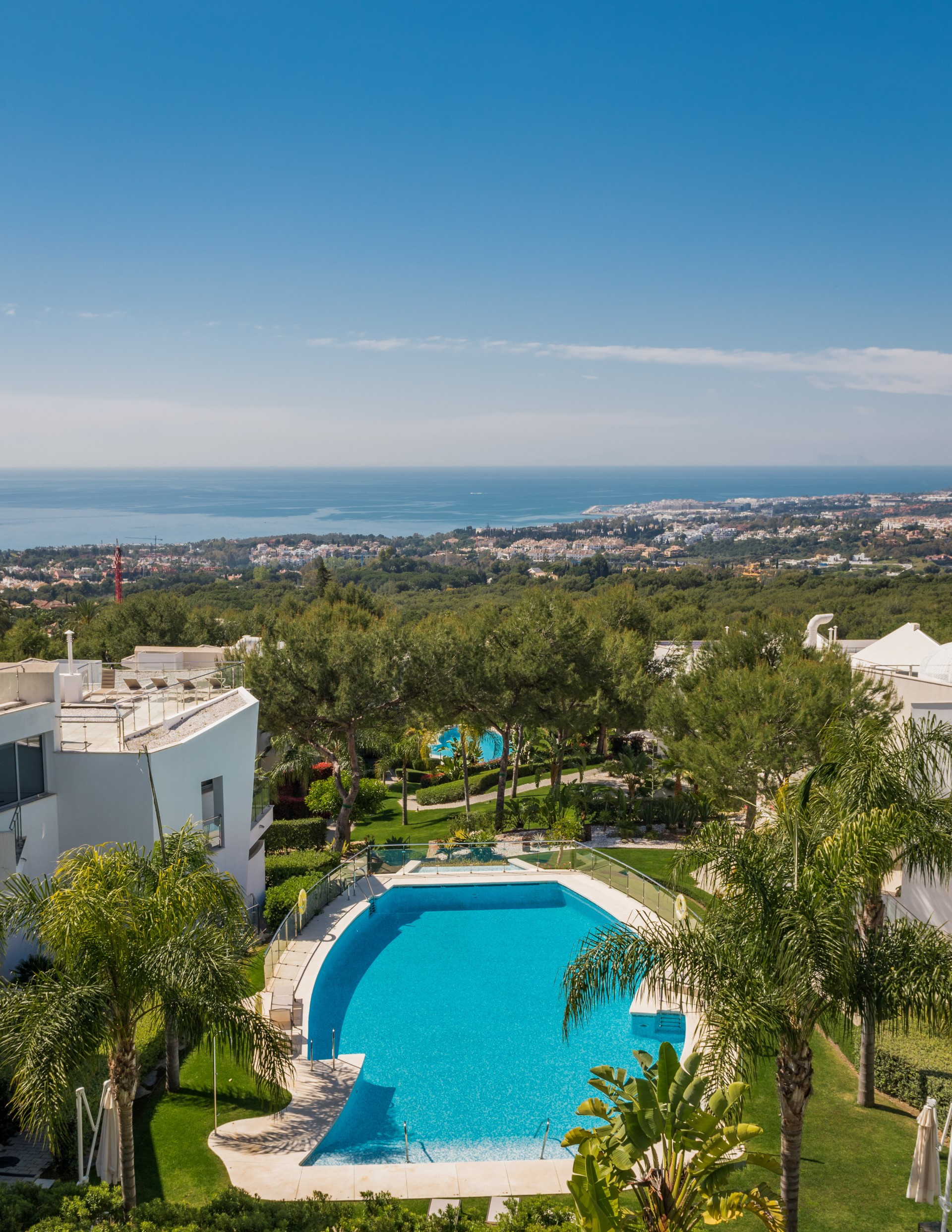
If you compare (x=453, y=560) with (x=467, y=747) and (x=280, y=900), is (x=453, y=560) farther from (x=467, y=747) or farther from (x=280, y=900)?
(x=280, y=900)

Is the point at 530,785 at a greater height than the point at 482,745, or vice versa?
the point at 530,785

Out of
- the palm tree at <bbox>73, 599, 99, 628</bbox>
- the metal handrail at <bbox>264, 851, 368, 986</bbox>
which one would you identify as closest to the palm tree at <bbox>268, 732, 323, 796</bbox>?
the metal handrail at <bbox>264, 851, 368, 986</bbox>

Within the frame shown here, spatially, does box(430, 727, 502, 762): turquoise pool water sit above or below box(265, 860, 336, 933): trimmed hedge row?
below

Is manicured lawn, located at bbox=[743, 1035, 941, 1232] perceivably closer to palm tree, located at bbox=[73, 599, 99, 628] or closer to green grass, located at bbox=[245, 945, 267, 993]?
green grass, located at bbox=[245, 945, 267, 993]

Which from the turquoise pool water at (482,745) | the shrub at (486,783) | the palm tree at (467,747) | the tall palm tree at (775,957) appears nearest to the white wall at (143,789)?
the tall palm tree at (775,957)

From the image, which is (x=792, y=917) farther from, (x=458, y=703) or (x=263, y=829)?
(x=458, y=703)

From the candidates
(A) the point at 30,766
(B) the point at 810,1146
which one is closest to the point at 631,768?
(B) the point at 810,1146
